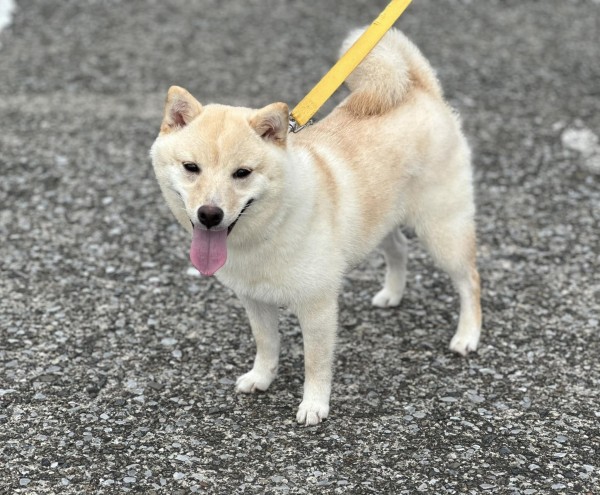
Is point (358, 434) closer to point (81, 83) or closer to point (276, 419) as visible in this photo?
point (276, 419)

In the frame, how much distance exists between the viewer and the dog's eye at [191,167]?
310cm

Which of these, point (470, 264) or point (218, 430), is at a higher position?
point (470, 264)

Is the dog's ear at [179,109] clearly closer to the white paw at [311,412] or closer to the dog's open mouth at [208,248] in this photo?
the dog's open mouth at [208,248]

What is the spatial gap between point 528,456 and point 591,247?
2.25 meters

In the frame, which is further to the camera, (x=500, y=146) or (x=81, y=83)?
(x=81, y=83)

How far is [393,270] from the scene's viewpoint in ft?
15.3

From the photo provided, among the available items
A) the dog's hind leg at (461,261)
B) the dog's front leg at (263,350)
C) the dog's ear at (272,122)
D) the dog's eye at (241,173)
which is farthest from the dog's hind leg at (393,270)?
the dog's eye at (241,173)

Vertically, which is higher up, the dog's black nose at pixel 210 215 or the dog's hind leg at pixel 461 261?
the dog's black nose at pixel 210 215

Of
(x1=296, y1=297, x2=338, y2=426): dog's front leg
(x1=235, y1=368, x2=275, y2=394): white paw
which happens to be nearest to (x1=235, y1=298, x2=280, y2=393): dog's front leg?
(x1=235, y1=368, x2=275, y2=394): white paw

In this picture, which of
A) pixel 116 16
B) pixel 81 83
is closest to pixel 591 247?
pixel 81 83

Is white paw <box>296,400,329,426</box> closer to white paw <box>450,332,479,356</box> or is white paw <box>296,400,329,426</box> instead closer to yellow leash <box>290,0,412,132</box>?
white paw <box>450,332,479,356</box>

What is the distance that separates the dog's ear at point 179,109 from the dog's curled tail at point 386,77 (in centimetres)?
98

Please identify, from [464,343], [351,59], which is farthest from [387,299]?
[351,59]

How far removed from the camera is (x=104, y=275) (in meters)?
4.94
